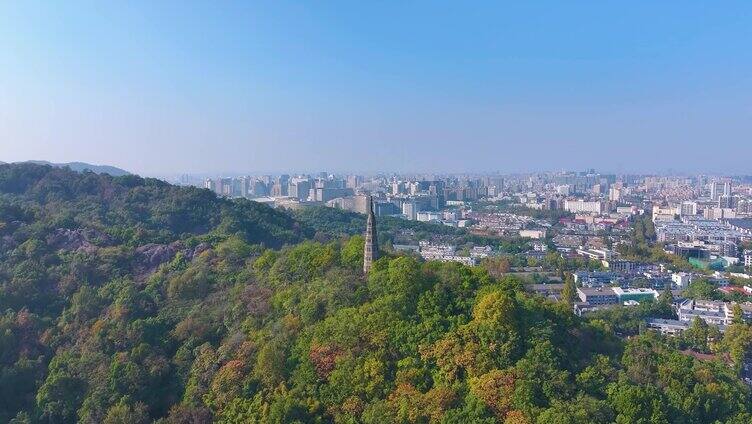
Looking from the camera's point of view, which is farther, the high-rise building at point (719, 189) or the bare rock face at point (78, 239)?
the high-rise building at point (719, 189)

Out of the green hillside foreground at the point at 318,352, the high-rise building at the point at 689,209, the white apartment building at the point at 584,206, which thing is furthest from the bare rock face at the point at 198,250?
the high-rise building at the point at 689,209

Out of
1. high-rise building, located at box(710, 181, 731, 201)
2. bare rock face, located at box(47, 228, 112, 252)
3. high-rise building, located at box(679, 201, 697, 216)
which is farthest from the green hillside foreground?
high-rise building, located at box(710, 181, 731, 201)

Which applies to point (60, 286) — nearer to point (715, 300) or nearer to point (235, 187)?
point (715, 300)

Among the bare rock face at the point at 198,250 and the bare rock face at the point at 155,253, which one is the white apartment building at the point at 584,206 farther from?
the bare rock face at the point at 155,253

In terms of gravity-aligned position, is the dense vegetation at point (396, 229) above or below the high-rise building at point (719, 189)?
below

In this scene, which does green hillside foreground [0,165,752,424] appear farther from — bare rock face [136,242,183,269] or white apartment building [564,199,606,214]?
white apartment building [564,199,606,214]

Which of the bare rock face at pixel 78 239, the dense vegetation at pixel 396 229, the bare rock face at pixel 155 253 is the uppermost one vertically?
the bare rock face at pixel 78 239

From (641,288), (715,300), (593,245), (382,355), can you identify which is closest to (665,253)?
(593,245)

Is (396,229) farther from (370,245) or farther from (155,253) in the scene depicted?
(370,245)
